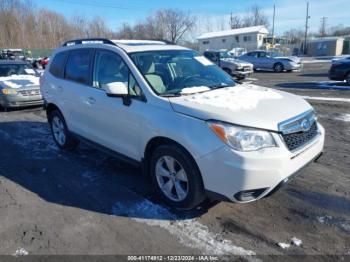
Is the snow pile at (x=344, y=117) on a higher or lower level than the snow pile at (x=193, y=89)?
lower

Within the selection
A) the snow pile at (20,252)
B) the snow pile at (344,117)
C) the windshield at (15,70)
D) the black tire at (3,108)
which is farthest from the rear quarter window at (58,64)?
the snow pile at (344,117)

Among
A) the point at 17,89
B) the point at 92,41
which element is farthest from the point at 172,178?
the point at 17,89

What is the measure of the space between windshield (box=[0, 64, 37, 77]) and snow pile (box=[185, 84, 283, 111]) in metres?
9.21

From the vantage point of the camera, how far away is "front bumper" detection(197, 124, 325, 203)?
2.91m

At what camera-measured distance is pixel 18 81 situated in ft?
32.9

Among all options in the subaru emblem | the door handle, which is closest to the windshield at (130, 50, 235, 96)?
the door handle

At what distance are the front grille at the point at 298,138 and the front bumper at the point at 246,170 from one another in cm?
8

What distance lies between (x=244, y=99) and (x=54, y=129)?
13.3 feet

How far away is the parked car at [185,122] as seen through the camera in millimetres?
2977

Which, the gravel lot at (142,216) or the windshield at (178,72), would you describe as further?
the windshield at (178,72)

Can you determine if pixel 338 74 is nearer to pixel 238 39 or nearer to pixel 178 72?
pixel 178 72

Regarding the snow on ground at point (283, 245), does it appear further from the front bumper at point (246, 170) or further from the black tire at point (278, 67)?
the black tire at point (278, 67)

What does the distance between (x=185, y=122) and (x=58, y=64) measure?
3.50 meters

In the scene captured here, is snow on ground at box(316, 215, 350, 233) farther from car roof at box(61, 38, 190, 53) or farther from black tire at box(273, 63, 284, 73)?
black tire at box(273, 63, 284, 73)
